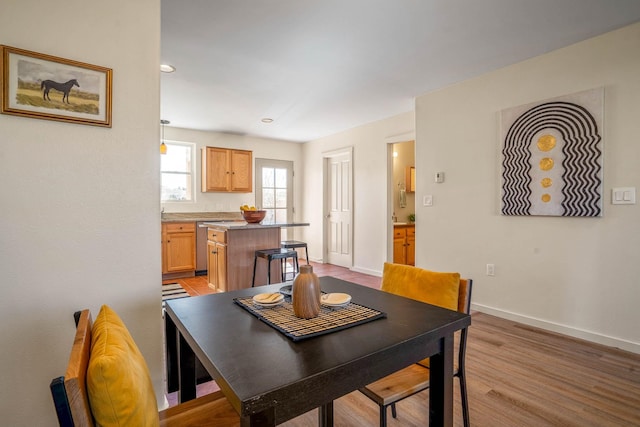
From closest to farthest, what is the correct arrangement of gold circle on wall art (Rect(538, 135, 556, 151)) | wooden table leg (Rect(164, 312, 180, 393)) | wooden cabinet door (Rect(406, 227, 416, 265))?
wooden table leg (Rect(164, 312, 180, 393))
gold circle on wall art (Rect(538, 135, 556, 151))
wooden cabinet door (Rect(406, 227, 416, 265))

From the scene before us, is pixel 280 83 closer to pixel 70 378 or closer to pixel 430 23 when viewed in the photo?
pixel 430 23

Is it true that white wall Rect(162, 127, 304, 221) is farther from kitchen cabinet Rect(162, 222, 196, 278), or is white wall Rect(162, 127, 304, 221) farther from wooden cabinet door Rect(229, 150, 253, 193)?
kitchen cabinet Rect(162, 222, 196, 278)

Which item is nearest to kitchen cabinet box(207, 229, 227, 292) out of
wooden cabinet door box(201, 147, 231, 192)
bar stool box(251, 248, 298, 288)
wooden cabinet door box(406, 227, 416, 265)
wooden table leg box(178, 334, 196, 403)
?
bar stool box(251, 248, 298, 288)

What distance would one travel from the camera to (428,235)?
3916mm

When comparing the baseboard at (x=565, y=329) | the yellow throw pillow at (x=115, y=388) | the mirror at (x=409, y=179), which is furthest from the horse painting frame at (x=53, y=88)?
the mirror at (x=409, y=179)

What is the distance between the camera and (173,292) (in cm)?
425

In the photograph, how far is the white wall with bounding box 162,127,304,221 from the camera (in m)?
5.70

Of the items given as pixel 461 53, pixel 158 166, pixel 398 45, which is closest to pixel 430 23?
pixel 398 45

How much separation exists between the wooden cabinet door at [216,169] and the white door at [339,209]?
1.89 meters

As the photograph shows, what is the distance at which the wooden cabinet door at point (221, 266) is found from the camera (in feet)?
12.2

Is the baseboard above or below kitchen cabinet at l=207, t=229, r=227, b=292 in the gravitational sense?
below

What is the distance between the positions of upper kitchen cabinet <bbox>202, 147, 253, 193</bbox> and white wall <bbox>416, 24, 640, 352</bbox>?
3.28 meters

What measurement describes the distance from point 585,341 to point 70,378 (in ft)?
11.4

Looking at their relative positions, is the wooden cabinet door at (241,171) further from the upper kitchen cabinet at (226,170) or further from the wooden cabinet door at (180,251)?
the wooden cabinet door at (180,251)
